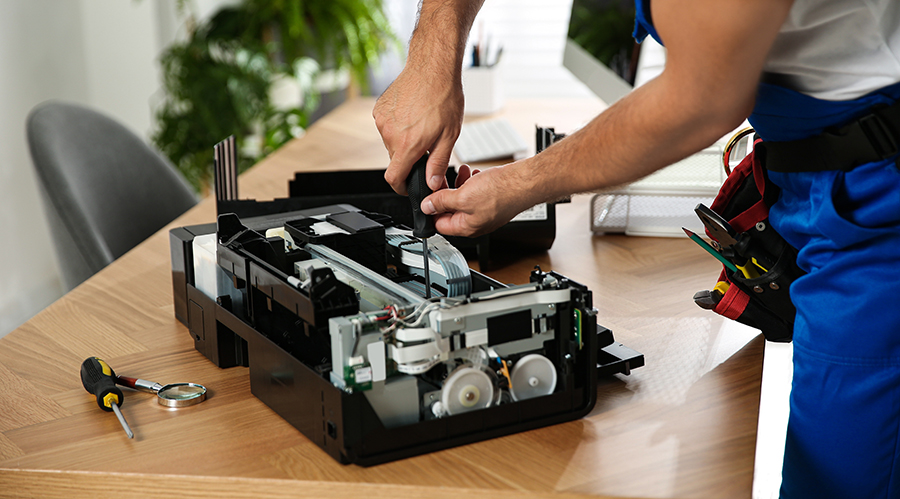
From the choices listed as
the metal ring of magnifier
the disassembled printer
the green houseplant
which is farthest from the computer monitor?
the green houseplant

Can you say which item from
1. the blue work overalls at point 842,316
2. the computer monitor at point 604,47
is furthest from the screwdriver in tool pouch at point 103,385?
the computer monitor at point 604,47

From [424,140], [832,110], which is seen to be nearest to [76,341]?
[424,140]

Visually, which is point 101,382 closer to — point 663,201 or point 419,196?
point 419,196

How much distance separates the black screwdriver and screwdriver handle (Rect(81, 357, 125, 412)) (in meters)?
0.32

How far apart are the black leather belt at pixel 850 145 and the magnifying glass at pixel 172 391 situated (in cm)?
62

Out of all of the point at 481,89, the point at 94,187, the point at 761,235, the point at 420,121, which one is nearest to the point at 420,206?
the point at 420,121

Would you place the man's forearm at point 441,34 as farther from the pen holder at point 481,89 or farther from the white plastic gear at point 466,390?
the pen holder at point 481,89

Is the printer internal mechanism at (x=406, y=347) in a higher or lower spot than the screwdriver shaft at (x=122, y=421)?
higher

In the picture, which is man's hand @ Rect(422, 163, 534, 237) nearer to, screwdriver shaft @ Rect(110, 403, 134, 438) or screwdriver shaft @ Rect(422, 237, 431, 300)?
screwdriver shaft @ Rect(422, 237, 431, 300)

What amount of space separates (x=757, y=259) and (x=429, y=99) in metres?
0.41

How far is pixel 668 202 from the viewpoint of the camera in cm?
140

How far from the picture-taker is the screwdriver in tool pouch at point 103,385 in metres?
0.77

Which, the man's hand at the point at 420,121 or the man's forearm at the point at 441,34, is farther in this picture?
the man's forearm at the point at 441,34

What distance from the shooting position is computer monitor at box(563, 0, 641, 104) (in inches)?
59.8
